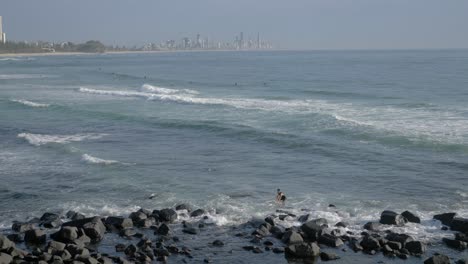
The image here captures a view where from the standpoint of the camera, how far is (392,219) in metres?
21.0

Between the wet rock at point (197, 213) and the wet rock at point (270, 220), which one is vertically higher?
the wet rock at point (270, 220)

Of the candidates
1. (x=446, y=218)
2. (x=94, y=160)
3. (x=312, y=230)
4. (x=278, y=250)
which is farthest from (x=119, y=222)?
(x=446, y=218)

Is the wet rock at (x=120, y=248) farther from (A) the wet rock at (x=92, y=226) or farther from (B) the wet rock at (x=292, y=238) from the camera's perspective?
(B) the wet rock at (x=292, y=238)

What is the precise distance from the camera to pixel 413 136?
1432 inches

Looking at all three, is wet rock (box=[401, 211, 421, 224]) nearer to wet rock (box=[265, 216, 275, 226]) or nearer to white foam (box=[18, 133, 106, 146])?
wet rock (box=[265, 216, 275, 226])

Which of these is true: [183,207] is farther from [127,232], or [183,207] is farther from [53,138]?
[53,138]

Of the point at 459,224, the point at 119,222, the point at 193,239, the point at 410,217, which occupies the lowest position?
the point at 193,239

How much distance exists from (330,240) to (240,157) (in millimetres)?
13919

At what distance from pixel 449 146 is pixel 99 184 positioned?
63.4 ft

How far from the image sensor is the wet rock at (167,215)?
Answer: 21.8 metres

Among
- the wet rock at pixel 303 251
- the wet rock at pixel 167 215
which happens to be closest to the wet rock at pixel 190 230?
the wet rock at pixel 167 215

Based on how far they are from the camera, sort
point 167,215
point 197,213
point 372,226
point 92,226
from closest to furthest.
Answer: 1. point 92,226
2. point 372,226
3. point 167,215
4. point 197,213

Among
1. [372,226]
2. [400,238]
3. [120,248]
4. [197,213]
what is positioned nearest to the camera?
[120,248]

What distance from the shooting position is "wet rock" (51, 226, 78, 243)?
19.3m
